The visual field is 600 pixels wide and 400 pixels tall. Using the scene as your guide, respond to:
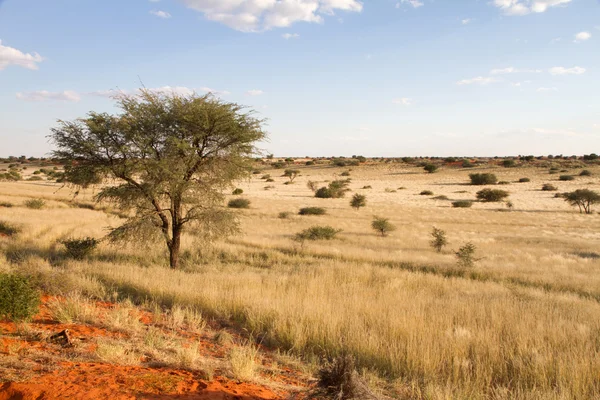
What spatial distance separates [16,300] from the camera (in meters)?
6.46

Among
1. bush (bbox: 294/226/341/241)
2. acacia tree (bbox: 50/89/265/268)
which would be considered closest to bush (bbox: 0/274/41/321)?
acacia tree (bbox: 50/89/265/268)

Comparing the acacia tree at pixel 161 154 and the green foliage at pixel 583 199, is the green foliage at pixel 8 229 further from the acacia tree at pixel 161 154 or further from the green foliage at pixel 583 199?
the green foliage at pixel 583 199

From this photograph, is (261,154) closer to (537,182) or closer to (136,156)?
(136,156)

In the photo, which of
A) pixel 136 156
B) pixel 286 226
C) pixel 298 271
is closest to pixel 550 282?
pixel 298 271

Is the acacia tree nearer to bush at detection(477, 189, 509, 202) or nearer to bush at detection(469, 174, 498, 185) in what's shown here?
bush at detection(477, 189, 509, 202)

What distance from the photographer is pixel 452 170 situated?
90.8 metres

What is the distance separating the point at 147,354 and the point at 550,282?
13892 millimetres

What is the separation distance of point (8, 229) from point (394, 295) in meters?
20.4

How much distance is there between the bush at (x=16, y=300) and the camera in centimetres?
638

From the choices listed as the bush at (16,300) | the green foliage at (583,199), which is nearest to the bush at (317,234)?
the bush at (16,300)

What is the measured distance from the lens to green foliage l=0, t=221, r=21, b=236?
1925 cm

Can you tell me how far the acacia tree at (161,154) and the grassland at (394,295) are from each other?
55.3 inches

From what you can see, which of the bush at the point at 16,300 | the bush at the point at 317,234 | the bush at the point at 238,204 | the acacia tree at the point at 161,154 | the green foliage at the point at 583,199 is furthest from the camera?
the green foliage at the point at 583,199

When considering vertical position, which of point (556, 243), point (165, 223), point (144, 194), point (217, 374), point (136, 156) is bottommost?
point (556, 243)
